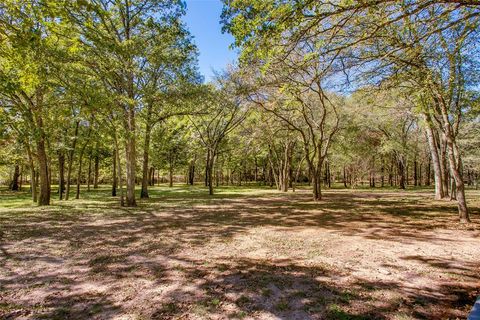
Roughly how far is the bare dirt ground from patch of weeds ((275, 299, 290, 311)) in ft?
0.09

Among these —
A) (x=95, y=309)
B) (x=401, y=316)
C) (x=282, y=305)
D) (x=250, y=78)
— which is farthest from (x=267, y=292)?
(x=250, y=78)

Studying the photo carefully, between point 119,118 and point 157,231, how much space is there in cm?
849

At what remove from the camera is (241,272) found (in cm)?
514

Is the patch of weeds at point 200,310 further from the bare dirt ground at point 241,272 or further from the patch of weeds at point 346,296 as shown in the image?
the patch of weeds at point 346,296

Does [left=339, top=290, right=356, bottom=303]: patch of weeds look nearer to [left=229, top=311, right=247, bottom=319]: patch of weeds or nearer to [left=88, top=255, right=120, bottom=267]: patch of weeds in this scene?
[left=229, top=311, right=247, bottom=319]: patch of weeds

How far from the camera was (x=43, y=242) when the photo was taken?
7617 millimetres

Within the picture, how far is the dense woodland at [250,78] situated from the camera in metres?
5.81

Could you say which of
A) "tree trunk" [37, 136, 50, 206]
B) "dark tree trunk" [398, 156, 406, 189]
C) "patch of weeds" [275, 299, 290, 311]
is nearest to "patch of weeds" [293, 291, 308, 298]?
"patch of weeds" [275, 299, 290, 311]

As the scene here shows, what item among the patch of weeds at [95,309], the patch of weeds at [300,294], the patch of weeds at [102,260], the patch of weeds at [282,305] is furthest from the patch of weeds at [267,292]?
the patch of weeds at [102,260]

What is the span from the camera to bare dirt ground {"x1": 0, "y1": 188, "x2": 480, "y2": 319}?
3.81 m

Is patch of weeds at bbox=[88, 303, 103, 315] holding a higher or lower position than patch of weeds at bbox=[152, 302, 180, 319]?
lower

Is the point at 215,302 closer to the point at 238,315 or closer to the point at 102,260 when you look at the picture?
the point at 238,315

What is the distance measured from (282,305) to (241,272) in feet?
4.49

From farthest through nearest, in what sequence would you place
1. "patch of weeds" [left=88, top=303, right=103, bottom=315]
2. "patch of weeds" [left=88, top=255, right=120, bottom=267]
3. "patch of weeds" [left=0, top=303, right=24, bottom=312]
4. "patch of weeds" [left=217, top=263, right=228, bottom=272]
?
"patch of weeds" [left=88, top=255, right=120, bottom=267]
"patch of weeds" [left=217, top=263, right=228, bottom=272]
"patch of weeds" [left=0, top=303, right=24, bottom=312]
"patch of weeds" [left=88, top=303, right=103, bottom=315]
